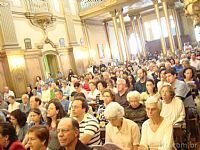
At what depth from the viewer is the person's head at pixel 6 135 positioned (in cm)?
293

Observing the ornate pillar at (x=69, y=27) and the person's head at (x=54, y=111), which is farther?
the ornate pillar at (x=69, y=27)

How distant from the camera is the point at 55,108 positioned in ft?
12.6

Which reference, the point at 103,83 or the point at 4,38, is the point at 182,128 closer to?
the point at 103,83

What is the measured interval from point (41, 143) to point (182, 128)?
206 centimetres

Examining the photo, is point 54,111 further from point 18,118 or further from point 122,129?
point 122,129

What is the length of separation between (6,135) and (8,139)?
0.05 metres

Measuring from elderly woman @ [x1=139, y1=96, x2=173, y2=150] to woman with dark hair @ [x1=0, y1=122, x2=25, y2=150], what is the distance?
1449 mm

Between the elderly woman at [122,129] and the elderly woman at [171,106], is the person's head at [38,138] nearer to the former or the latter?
the elderly woman at [122,129]

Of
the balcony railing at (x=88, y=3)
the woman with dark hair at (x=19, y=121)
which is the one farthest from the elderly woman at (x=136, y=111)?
the balcony railing at (x=88, y=3)

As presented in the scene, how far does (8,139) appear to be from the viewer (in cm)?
296

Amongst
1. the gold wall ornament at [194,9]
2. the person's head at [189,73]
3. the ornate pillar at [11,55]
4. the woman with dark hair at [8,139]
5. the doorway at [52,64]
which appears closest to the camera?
the gold wall ornament at [194,9]

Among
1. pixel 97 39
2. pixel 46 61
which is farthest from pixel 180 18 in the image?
pixel 46 61

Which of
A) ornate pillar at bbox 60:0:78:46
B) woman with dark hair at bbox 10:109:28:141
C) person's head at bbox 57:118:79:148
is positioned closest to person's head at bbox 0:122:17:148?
person's head at bbox 57:118:79:148

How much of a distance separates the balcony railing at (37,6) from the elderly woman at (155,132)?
11573 mm
